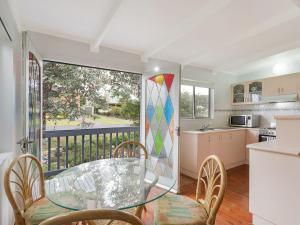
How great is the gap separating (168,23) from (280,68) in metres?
3.36

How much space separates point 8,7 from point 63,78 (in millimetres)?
2451

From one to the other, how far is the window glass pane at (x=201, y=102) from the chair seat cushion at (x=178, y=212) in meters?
2.97

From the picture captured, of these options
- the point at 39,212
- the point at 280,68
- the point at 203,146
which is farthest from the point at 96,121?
the point at 280,68

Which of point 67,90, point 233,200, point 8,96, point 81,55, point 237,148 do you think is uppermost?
point 81,55

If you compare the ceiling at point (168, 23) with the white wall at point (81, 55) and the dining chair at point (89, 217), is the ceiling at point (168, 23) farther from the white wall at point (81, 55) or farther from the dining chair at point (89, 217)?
the dining chair at point (89, 217)

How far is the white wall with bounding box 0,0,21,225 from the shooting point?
1544mm

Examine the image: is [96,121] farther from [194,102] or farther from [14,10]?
[14,10]

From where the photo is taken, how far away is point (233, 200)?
102 inches

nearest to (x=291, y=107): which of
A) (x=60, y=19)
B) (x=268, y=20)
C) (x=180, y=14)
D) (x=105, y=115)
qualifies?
(x=268, y=20)

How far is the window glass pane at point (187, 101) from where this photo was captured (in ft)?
13.6

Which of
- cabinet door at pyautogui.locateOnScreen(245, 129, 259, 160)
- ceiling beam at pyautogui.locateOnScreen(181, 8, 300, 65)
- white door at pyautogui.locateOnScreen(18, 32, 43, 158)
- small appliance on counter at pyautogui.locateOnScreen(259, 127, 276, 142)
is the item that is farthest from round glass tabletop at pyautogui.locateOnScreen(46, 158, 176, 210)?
cabinet door at pyautogui.locateOnScreen(245, 129, 259, 160)

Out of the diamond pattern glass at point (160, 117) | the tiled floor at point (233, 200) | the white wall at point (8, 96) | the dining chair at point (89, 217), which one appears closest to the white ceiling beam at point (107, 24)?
the white wall at point (8, 96)

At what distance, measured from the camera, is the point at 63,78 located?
407 centimetres

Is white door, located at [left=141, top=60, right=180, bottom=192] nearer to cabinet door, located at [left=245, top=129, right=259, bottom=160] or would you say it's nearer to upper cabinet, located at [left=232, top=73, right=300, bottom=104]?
cabinet door, located at [left=245, top=129, right=259, bottom=160]
